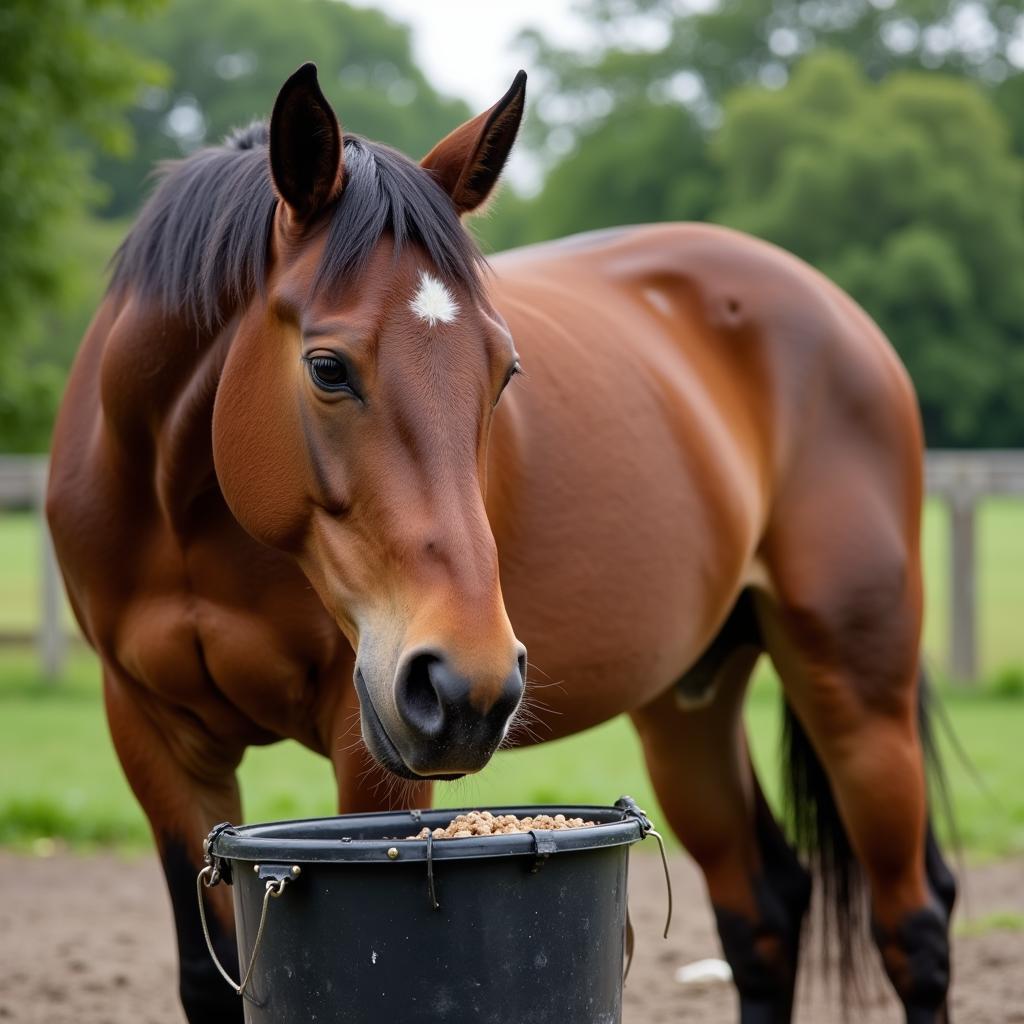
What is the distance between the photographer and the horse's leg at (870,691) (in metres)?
3.65

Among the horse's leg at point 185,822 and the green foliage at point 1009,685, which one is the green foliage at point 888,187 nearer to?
the green foliage at point 1009,685

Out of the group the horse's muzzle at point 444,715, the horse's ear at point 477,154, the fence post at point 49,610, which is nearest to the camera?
the horse's muzzle at point 444,715

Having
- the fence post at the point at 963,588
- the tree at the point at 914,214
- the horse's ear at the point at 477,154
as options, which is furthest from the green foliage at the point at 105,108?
the tree at the point at 914,214

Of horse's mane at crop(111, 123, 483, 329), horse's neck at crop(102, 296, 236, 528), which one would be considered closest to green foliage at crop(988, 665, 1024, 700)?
horse's mane at crop(111, 123, 483, 329)

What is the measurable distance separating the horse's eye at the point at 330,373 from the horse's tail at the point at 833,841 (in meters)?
2.27

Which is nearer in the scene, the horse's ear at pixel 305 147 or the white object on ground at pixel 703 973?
the horse's ear at pixel 305 147

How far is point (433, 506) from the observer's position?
82.7 inches

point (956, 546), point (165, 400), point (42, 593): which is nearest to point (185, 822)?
point (165, 400)

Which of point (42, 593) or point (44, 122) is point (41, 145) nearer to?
point (44, 122)

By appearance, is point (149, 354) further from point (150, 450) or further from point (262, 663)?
point (262, 663)

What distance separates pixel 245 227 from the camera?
2467 millimetres

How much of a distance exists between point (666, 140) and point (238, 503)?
45236mm

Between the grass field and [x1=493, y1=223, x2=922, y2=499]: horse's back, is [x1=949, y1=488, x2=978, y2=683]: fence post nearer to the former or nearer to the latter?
the grass field

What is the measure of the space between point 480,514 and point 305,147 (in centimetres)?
69
